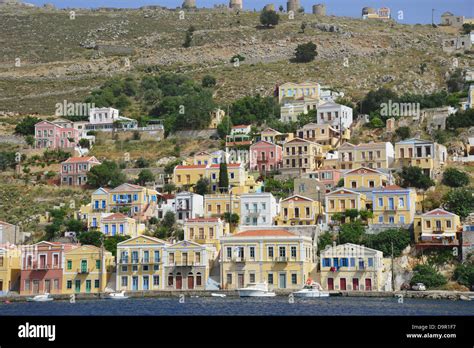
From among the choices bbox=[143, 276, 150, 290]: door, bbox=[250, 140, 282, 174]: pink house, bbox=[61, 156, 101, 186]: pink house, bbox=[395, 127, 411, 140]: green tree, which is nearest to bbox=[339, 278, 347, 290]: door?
bbox=[143, 276, 150, 290]: door

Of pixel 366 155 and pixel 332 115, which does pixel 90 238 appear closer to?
pixel 366 155

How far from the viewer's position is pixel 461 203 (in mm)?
61125

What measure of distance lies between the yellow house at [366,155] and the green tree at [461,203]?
10656mm

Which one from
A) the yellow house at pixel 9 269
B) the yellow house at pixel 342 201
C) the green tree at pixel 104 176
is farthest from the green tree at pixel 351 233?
the green tree at pixel 104 176

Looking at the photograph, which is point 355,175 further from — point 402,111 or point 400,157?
point 402,111

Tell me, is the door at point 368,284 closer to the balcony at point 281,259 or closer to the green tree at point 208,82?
the balcony at point 281,259

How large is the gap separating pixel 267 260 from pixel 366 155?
20.2m

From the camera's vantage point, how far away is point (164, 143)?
87.1 m

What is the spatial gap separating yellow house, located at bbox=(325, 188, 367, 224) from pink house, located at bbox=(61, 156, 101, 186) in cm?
2329

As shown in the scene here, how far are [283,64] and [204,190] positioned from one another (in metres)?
44.8

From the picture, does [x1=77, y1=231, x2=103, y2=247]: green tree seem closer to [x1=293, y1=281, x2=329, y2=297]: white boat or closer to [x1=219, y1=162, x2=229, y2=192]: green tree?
[x1=219, y1=162, x2=229, y2=192]: green tree

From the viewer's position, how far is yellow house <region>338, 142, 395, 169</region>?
72.4m
